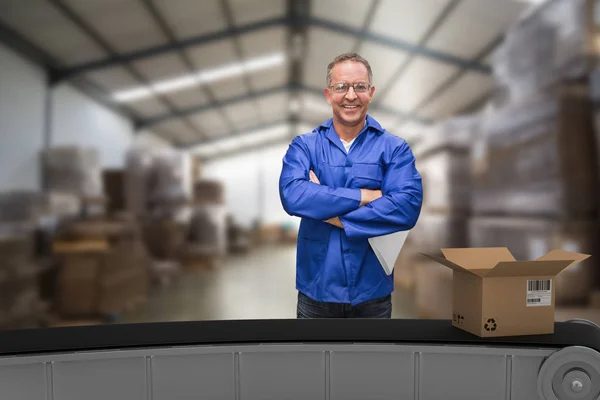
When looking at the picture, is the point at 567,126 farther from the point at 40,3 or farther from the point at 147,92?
the point at 40,3

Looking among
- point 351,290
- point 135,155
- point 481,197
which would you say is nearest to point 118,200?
point 135,155

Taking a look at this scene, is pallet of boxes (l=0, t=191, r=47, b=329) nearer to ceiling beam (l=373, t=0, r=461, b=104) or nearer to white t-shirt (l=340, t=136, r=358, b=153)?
white t-shirt (l=340, t=136, r=358, b=153)

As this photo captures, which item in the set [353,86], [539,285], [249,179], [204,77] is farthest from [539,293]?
[204,77]

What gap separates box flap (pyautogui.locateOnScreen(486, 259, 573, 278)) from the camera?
46.8 inches

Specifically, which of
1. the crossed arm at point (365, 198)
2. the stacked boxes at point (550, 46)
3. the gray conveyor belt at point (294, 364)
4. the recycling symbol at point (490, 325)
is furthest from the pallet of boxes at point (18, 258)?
the stacked boxes at point (550, 46)

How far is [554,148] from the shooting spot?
2.73 m

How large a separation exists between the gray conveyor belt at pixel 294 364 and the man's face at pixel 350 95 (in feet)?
2.23

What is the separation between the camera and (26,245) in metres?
2.74

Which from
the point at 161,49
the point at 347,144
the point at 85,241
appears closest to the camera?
the point at 347,144

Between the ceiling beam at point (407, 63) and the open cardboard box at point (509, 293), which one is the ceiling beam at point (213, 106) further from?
the open cardboard box at point (509, 293)

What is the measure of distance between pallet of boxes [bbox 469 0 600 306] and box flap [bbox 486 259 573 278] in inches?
68.1

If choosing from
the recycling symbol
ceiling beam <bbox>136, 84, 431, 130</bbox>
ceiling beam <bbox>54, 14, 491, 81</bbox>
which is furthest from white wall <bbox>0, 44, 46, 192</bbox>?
the recycling symbol

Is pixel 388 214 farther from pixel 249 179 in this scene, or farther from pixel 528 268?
pixel 249 179

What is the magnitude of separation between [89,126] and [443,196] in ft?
8.22
